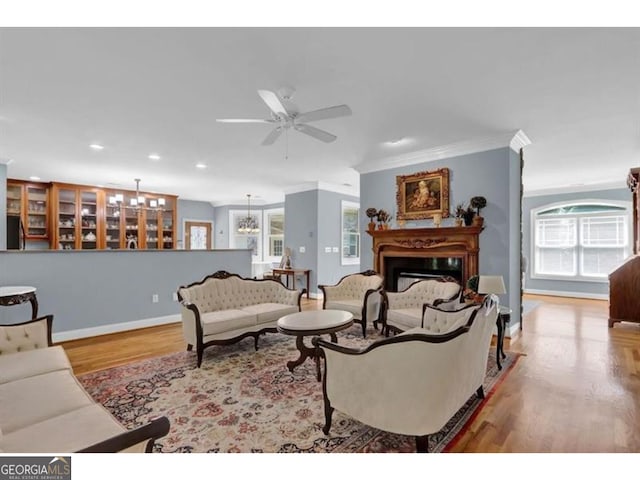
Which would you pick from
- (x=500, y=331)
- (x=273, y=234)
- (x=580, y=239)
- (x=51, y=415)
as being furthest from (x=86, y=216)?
(x=580, y=239)

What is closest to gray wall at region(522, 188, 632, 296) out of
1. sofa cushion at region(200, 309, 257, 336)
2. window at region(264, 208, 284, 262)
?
window at region(264, 208, 284, 262)

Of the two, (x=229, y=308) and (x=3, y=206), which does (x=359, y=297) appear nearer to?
(x=229, y=308)

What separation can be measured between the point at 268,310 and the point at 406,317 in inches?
65.0

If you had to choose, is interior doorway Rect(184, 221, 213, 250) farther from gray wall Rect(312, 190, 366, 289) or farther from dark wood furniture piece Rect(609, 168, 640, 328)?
dark wood furniture piece Rect(609, 168, 640, 328)

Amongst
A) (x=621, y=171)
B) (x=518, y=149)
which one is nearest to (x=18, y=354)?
(x=518, y=149)

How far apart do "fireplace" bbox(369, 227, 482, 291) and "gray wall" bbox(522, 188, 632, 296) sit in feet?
15.8

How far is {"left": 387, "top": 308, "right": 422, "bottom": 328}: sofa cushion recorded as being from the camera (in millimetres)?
3773

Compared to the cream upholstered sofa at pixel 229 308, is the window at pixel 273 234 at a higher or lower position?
higher

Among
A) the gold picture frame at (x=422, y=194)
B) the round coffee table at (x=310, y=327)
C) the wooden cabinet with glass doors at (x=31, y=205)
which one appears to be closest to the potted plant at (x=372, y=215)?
the gold picture frame at (x=422, y=194)

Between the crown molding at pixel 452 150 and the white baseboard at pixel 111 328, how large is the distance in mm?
4076

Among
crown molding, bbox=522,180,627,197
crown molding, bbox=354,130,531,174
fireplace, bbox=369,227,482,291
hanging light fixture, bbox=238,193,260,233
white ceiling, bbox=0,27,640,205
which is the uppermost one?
white ceiling, bbox=0,27,640,205

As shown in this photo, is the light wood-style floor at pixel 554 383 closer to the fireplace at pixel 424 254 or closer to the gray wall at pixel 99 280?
the gray wall at pixel 99 280

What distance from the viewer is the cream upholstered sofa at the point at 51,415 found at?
119 cm
